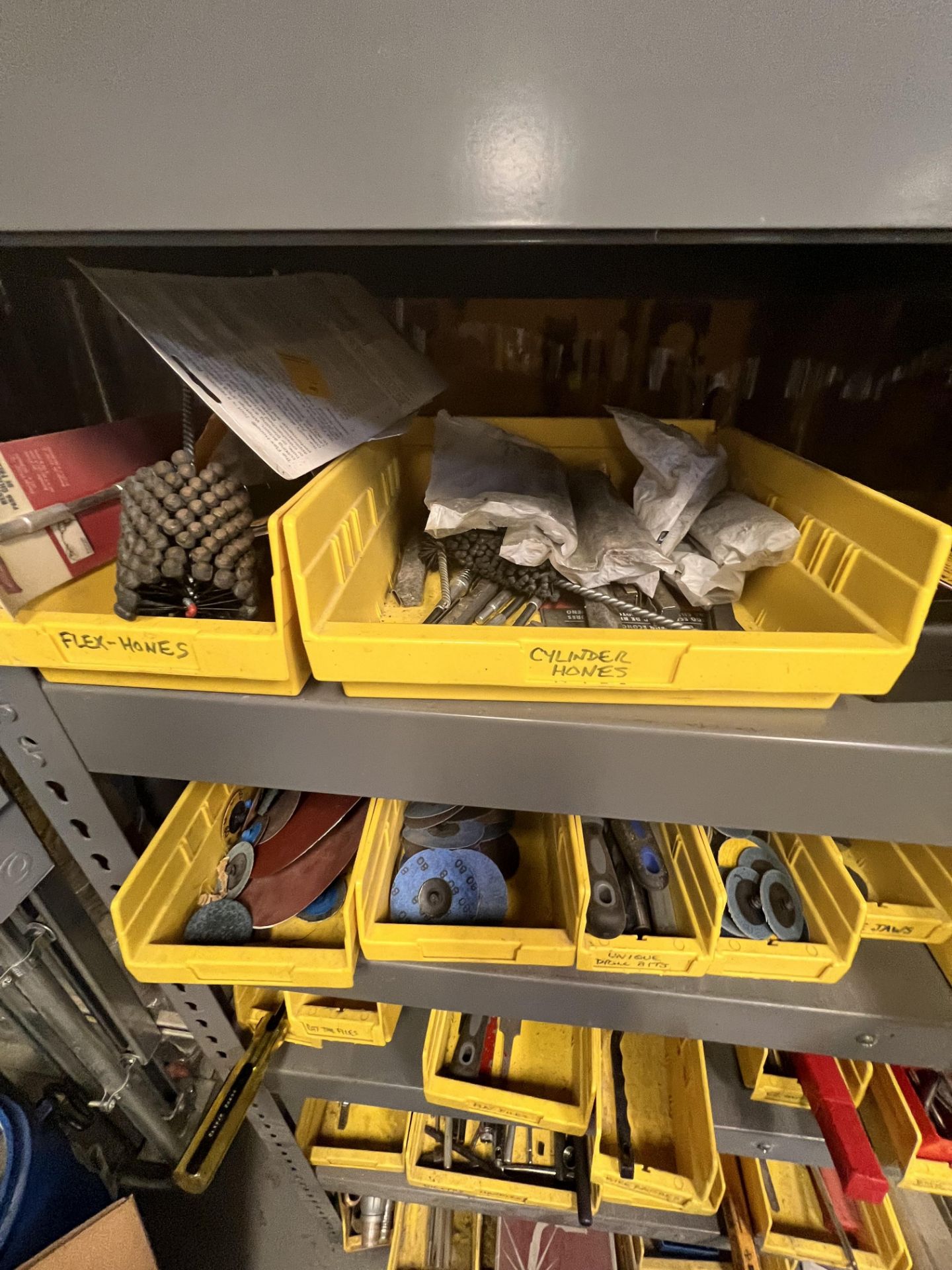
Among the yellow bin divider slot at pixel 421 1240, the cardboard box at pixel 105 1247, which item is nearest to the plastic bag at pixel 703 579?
the cardboard box at pixel 105 1247

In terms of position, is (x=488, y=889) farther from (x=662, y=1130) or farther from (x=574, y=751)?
(x=662, y=1130)

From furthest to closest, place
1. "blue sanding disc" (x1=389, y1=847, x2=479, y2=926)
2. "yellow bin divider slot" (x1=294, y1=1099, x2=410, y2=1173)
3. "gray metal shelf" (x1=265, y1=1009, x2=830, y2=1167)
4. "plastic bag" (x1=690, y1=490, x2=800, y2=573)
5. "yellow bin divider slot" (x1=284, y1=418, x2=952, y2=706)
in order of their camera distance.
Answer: "yellow bin divider slot" (x1=294, y1=1099, x2=410, y2=1173)
"gray metal shelf" (x1=265, y1=1009, x2=830, y2=1167)
"blue sanding disc" (x1=389, y1=847, x2=479, y2=926)
"plastic bag" (x1=690, y1=490, x2=800, y2=573)
"yellow bin divider slot" (x1=284, y1=418, x2=952, y2=706)

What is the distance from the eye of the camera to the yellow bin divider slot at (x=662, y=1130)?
0.64 meters

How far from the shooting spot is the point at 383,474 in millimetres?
567

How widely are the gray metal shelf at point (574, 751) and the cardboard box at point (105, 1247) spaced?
59 cm

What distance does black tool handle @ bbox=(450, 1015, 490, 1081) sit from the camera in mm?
720

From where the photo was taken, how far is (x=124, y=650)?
0.37m

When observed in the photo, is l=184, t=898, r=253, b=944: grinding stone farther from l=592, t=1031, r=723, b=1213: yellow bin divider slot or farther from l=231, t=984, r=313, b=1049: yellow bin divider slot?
l=592, t=1031, r=723, b=1213: yellow bin divider slot

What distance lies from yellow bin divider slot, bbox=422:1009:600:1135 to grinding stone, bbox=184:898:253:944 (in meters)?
0.26

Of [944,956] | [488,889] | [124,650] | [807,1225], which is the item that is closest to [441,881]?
[488,889]

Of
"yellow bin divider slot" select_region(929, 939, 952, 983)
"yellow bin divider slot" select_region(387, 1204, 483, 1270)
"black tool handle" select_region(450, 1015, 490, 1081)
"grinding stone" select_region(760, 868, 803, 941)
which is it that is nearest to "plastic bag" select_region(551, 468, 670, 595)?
"grinding stone" select_region(760, 868, 803, 941)

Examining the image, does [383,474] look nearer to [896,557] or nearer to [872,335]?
[896,557]

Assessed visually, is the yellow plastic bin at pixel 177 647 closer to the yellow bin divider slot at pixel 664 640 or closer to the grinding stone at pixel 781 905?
the yellow bin divider slot at pixel 664 640

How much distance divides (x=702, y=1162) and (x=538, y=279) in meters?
1.04
